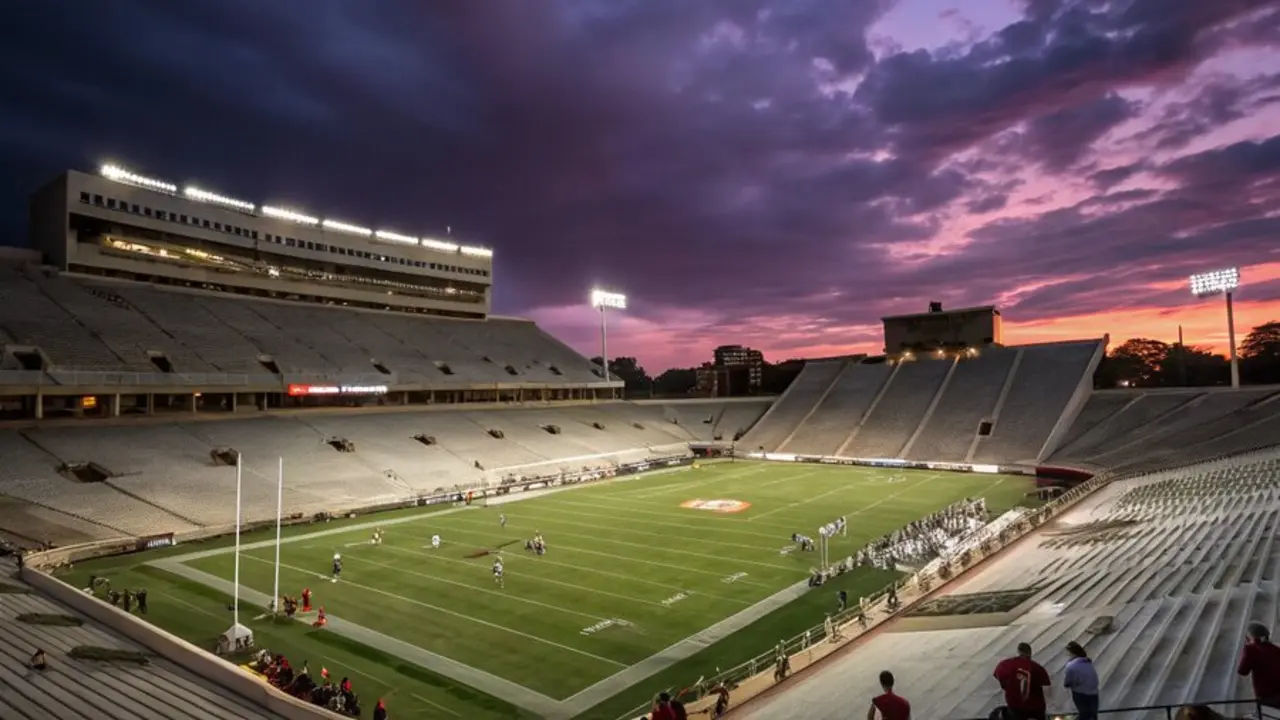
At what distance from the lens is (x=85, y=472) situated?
108 feet

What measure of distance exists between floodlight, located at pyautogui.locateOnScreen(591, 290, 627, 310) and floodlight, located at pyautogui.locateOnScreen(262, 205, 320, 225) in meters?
25.0

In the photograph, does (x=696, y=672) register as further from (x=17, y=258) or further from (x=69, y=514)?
(x=17, y=258)

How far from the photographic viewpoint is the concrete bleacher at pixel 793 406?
212 ft

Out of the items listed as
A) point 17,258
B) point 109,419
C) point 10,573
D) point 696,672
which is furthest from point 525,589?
point 17,258

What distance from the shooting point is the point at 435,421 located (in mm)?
52094

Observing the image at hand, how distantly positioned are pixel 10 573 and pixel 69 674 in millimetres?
10699

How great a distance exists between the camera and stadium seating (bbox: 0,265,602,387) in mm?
40531

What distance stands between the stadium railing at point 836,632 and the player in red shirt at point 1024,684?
7.35m

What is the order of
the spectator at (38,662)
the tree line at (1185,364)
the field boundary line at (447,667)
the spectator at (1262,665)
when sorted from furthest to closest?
the tree line at (1185,364) < the field boundary line at (447,667) < the spectator at (38,662) < the spectator at (1262,665)

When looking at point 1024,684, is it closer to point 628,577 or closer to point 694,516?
point 628,577

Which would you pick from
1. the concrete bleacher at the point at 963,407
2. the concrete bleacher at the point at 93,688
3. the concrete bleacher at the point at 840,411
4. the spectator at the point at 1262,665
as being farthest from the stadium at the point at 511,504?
the spectator at the point at 1262,665

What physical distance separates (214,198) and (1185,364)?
10426 cm

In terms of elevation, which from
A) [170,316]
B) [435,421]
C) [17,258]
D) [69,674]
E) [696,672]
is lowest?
[696,672]

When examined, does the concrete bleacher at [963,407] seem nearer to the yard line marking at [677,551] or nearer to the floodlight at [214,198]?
the yard line marking at [677,551]
